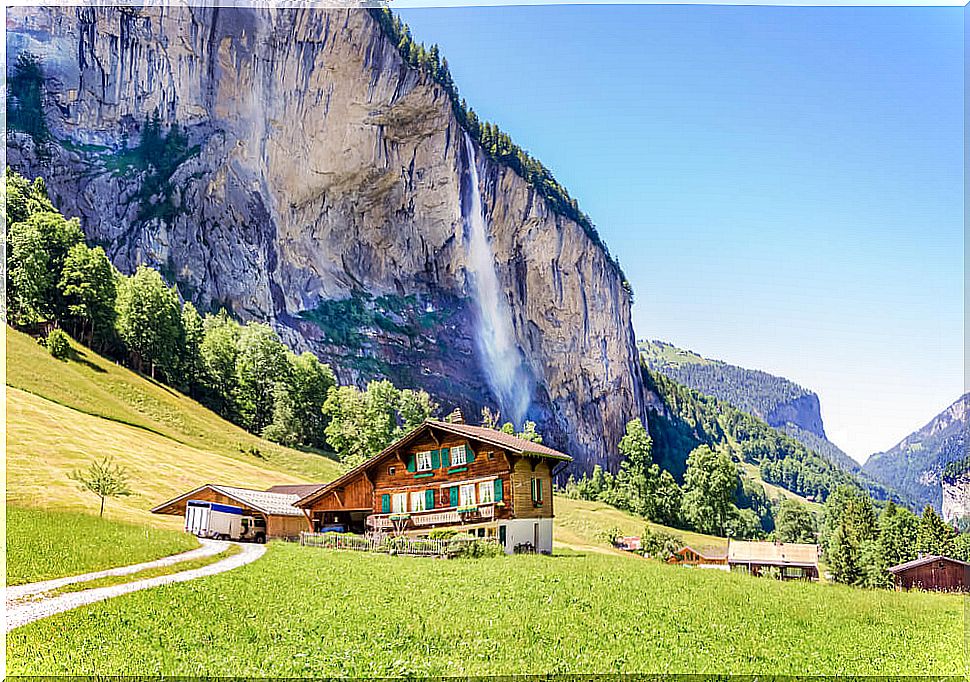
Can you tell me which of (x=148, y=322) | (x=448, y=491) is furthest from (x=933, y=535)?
(x=148, y=322)

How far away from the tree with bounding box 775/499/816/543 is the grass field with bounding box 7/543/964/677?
129cm

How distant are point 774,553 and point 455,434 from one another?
3748 millimetres

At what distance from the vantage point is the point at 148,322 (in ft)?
32.2

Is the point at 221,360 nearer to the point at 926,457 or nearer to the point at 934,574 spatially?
the point at 926,457

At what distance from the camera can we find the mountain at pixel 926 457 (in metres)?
7.74

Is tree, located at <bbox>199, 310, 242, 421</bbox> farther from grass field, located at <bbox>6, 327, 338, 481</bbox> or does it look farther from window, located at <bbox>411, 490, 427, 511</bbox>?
window, located at <bbox>411, 490, 427, 511</bbox>

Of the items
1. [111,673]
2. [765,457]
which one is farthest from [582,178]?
[111,673]

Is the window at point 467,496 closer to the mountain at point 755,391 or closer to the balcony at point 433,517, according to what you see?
the balcony at point 433,517

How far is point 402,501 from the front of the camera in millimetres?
8141

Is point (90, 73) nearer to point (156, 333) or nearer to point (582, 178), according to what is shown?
point (156, 333)

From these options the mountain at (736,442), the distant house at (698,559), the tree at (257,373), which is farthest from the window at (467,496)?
the tree at (257,373)

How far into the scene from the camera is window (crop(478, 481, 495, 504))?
7.89 metres

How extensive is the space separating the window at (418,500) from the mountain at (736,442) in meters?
3.20

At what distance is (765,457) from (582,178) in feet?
13.5
